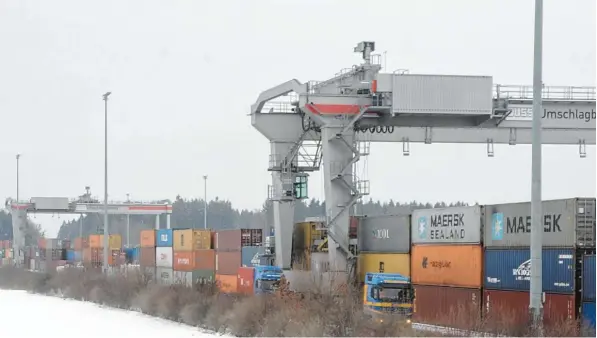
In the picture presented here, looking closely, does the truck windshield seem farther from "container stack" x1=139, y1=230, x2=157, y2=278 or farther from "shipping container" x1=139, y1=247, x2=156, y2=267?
"shipping container" x1=139, y1=247, x2=156, y2=267

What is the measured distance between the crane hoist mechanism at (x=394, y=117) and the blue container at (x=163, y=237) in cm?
2116

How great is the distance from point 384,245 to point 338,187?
4266 millimetres

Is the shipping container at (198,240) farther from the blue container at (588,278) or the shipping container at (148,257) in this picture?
the blue container at (588,278)

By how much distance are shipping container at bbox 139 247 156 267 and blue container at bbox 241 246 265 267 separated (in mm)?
17388

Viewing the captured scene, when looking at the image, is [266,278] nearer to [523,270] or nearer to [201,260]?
[523,270]

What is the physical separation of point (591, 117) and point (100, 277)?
3346 cm

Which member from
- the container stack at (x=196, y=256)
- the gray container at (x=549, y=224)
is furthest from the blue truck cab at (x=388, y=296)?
the container stack at (x=196, y=256)

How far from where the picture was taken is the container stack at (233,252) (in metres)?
51.8

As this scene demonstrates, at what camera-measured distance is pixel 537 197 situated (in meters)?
23.7

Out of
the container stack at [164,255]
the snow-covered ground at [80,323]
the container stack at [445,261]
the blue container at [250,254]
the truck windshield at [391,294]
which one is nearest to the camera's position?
the truck windshield at [391,294]

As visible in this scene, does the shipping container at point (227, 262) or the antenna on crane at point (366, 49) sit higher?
the antenna on crane at point (366, 49)

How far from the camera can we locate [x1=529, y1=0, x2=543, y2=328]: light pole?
23328mm

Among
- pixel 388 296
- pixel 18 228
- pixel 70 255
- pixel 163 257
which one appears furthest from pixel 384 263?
pixel 18 228

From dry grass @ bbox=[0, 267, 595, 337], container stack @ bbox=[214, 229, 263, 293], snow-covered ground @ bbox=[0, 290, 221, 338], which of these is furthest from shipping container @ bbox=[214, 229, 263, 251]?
snow-covered ground @ bbox=[0, 290, 221, 338]
